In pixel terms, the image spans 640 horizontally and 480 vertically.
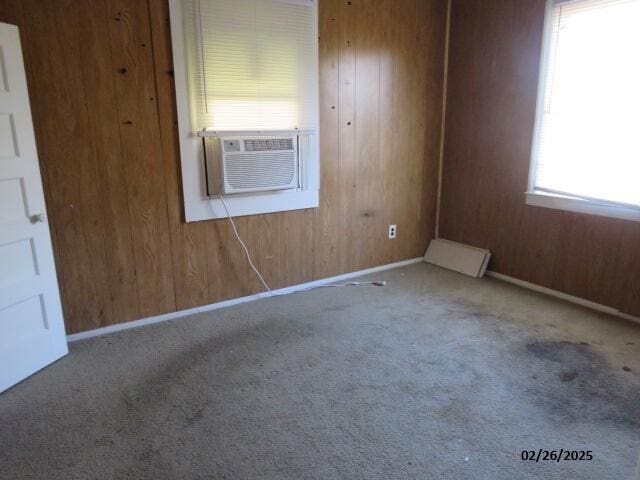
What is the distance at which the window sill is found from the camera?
3033 millimetres

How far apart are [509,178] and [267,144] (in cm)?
200

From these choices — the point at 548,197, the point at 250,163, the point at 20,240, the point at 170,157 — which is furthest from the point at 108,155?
the point at 548,197

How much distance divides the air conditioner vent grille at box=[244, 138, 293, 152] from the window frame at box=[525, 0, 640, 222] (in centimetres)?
188

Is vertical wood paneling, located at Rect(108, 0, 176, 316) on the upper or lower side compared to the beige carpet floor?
upper

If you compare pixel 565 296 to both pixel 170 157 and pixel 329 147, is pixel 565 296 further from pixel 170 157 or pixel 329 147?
pixel 170 157

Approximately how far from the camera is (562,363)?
2576 mm

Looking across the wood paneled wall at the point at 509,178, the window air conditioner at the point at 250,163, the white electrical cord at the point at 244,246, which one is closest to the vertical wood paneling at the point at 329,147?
the window air conditioner at the point at 250,163

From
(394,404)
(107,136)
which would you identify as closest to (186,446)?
(394,404)

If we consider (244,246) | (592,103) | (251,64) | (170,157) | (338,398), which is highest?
(251,64)

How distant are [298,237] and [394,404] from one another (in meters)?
1.73

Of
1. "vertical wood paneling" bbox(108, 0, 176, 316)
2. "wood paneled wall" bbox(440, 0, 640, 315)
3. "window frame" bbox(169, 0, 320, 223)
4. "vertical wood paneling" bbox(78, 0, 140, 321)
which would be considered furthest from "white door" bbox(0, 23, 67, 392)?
"wood paneled wall" bbox(440, 0, 640, 315)

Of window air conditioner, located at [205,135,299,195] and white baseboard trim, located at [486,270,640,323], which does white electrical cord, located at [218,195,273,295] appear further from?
white baseboard trim, located at [486,270,640,323]

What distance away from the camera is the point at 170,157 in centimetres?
298

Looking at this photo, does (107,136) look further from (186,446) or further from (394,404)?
(394,404)
